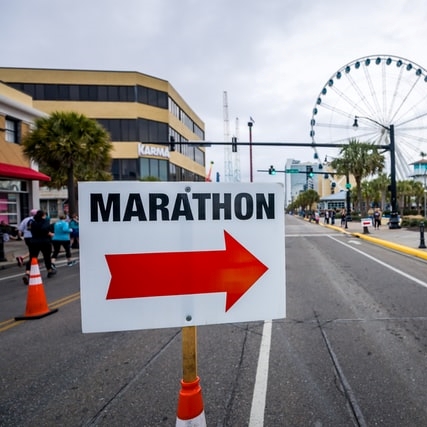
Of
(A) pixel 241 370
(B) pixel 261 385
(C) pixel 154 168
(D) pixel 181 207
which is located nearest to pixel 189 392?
(D) pixel 181 207

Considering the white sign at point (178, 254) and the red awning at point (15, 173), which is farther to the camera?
the red awning at point (15, 173)

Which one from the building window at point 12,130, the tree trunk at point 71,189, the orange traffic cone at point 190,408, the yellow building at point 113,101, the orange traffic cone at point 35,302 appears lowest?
the orange traffic cone at point 35,302

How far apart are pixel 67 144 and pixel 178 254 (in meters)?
16.6

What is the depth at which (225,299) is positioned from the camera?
171cm

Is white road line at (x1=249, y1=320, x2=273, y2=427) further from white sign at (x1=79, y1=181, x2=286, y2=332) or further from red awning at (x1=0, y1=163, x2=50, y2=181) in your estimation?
red awning at (x1=0, y1=163, x2=50, y2=181)

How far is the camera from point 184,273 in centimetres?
165

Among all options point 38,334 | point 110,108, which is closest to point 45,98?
point 110,108

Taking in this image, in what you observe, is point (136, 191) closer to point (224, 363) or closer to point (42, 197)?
point (224, 363)

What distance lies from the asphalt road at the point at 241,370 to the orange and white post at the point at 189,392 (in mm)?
622

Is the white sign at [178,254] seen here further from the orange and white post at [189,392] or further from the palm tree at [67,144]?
the palm tree at [67,144]

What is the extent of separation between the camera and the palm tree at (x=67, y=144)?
54.2 ft

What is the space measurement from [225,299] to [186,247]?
33cm

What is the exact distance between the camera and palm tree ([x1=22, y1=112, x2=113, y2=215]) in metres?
16.5

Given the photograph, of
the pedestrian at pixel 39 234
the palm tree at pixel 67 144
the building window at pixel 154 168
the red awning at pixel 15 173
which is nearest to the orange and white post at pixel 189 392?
the pedestrian at pixel 39 234
